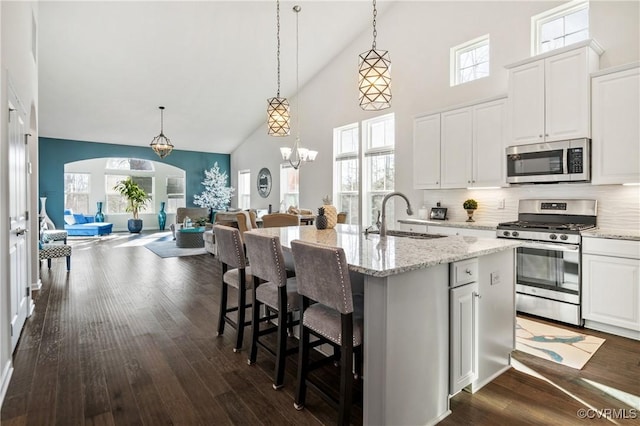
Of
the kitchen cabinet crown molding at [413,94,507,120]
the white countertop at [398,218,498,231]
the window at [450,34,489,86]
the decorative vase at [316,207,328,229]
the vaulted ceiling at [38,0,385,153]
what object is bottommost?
the white countertop at [398,218,498,231]

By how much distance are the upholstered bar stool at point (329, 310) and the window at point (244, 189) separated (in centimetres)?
951

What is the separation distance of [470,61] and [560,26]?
1109mm

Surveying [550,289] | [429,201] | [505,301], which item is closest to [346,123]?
[429,201]

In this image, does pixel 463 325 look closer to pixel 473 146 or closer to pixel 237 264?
pixel 237 264

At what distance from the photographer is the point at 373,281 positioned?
5.54 feet

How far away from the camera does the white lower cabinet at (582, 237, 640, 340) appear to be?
2.93 m

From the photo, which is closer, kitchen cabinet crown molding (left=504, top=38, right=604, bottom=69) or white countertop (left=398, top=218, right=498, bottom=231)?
kitchen cabinet crown molding (left=504, top=38, right=604, bottom=69)

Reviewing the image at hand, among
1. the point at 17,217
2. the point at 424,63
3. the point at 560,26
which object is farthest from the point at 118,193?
the point at 560,26

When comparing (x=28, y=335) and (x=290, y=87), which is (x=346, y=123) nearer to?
(x=290, y=87)

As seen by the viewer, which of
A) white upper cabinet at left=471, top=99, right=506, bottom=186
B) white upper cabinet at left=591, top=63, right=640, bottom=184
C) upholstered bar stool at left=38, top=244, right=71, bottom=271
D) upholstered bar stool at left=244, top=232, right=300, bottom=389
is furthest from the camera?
upholstered bar stool at left=38, top=244, right=71, bottom=271

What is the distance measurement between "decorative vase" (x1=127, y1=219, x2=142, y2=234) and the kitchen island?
1093 cm

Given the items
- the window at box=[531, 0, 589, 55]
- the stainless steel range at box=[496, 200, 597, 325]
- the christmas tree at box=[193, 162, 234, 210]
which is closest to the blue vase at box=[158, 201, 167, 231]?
the christmas tree at box=[193, 162, 234, 210]

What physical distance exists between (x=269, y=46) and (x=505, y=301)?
19.6 feet

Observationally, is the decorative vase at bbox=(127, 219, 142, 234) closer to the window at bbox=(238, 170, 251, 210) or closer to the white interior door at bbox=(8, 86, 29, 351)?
the window at bbox=(238, 170, 251, 210)
